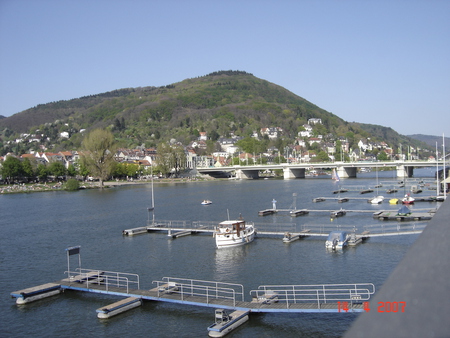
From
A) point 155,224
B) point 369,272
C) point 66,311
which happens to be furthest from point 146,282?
point 155,224

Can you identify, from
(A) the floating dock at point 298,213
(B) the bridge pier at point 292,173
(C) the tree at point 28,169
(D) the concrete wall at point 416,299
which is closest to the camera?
(D) the concrete wall at point 416,299

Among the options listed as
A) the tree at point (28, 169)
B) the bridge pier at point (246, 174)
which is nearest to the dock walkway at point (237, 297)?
the tree at point (28, 169)

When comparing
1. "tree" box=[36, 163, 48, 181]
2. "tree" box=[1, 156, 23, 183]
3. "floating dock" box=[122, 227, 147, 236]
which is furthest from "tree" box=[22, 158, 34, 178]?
"floating dock" box=[122, 227, 147, 236]

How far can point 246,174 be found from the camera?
11988cm

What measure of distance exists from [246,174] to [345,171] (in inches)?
1106

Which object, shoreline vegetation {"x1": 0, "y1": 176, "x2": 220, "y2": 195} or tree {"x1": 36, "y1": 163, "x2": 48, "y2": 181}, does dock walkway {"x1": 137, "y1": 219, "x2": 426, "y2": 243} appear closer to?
shoreline vegetation {"x1": 0, "y1": 176, "x2": 220, "y2": 195}

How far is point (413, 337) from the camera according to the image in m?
1.81

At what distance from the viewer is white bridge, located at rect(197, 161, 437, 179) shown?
9069cm

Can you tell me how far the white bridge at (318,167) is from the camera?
90.7 m

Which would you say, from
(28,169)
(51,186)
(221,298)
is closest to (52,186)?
(51,186)

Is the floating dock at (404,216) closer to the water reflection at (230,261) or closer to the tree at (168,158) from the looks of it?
the water reflection at (230,261)

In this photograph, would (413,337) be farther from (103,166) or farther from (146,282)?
(103,166)

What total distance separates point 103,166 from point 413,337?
9717 cm

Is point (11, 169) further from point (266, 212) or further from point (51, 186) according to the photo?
point (266, 212)
